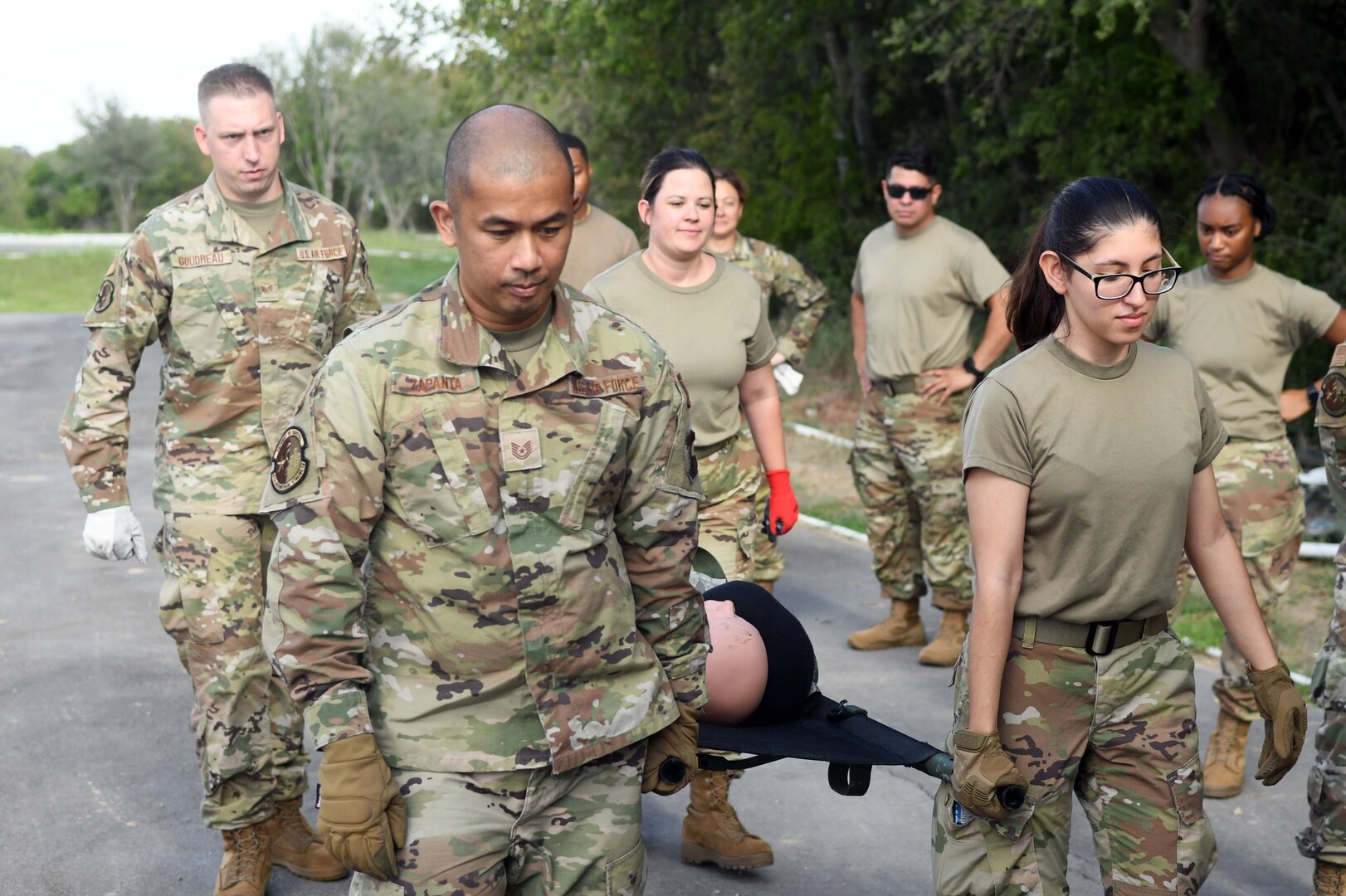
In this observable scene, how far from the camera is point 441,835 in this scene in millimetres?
2816

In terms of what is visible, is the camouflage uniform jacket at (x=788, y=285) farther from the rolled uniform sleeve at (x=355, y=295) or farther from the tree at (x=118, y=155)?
the tree at (x=118, y=155)

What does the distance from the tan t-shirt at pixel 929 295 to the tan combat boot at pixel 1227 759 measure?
250cm

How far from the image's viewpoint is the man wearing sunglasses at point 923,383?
7.51 m

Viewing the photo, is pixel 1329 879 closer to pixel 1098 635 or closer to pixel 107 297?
pixel 1098 635

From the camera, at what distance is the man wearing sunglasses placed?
751cm

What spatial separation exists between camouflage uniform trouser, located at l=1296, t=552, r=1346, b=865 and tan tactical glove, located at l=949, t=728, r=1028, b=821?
1.40 metres

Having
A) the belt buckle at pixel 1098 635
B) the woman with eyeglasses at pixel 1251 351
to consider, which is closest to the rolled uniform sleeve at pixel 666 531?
the belt buckle at pixel 1098 635

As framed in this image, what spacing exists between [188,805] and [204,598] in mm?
1319

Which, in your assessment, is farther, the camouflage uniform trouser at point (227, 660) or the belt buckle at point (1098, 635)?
the camouflage uniform trouser at point (227, 660)

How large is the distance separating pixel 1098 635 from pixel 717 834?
2.06m

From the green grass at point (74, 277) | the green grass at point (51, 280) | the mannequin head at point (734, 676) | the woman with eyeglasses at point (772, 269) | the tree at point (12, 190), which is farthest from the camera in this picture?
the tree at point (12, 190)

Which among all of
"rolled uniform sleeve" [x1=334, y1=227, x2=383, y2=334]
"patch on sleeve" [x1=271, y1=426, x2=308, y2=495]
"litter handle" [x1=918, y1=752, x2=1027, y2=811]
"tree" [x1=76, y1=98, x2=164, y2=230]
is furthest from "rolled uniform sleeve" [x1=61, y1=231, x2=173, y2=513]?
"tree" [x1=76, y1=98, x2=164, y2=230]

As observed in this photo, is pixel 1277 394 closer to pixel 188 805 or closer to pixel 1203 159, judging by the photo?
pixel 188 805

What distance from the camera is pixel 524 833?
2.93 metres
